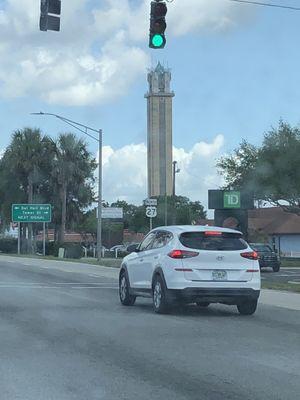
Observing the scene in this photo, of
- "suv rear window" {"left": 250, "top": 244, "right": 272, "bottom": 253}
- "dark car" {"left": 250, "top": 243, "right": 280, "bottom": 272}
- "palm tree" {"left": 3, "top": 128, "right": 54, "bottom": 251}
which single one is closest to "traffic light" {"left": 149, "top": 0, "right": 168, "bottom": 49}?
"dark car" {"left": 250, "top": 243, "right": 280, "bottom": 272}

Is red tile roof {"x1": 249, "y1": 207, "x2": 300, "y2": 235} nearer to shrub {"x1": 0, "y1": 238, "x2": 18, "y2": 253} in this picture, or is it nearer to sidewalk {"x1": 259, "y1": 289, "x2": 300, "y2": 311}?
shrub {"x1": 0, "y1": 238, "x2": 18, "y2": 253}

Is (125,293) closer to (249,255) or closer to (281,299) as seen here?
(249,255)

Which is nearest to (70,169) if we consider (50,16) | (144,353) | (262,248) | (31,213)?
(31,213)

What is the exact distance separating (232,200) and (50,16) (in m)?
27.6

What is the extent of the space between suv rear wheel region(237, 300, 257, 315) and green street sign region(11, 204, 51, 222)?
150ft

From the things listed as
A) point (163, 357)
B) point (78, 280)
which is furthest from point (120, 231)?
point (163, 357)

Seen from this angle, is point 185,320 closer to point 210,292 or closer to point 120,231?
point 210,292

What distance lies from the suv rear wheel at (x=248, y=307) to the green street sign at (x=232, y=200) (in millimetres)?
25977

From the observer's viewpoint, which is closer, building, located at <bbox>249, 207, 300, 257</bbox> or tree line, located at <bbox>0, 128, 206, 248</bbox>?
tree line, located at <bbox>0, 128, 206, 248</bbox>

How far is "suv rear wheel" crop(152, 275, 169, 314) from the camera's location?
1380cm

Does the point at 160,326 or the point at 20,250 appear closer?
the point at 160,326

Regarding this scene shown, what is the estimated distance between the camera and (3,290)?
64.6 feet

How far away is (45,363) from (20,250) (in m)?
57.9

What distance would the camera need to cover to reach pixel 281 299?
17.4 m
